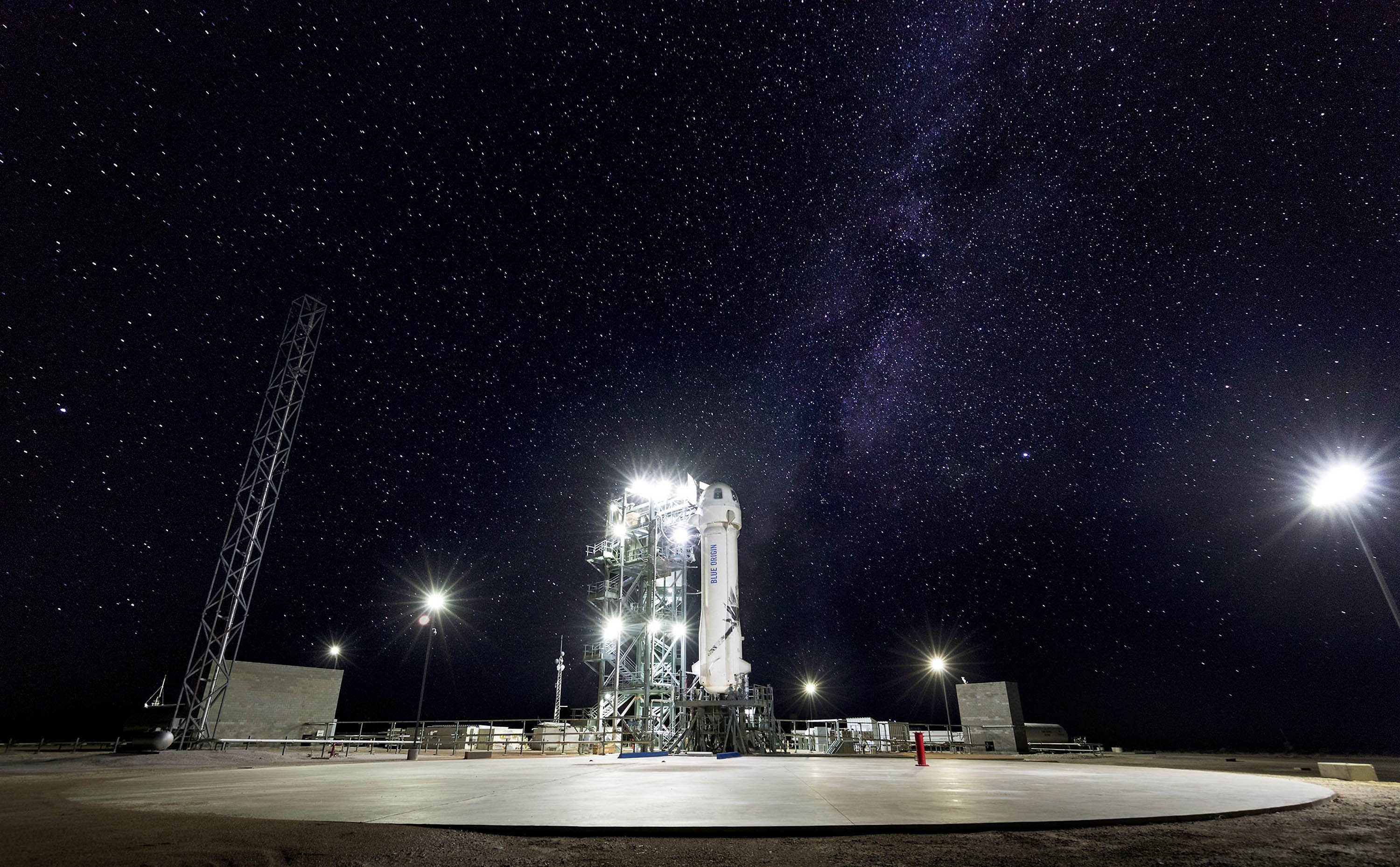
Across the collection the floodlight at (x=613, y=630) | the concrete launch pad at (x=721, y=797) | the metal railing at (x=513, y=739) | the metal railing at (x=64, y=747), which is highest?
the floodlight at (x=613, y=630)

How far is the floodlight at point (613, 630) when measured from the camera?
138 feet

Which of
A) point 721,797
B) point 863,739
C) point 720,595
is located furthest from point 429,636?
point 863,739

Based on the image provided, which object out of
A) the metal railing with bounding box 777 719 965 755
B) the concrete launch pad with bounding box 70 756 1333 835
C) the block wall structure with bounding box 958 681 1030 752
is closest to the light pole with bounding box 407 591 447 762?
the concrete launch pad with bounding box 70 756 1333 835

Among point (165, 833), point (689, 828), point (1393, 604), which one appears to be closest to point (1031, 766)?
point (1393, 604)

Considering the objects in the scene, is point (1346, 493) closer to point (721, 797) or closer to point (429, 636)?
point (721, 797)

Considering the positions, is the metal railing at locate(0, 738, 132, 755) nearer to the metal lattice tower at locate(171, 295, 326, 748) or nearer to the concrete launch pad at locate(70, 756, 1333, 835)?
the metal lattice tower at locate(171, 295, 326, 748)

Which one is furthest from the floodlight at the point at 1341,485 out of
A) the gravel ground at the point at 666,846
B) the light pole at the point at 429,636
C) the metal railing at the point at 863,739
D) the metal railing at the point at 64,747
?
the metal railing at the point at 64,747

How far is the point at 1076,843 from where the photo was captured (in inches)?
227

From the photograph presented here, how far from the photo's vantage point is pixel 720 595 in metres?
32.2

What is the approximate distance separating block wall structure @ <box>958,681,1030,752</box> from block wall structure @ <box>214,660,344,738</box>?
1360 inches

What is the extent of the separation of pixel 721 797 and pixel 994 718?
23.7m

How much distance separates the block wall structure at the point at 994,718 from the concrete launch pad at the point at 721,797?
11969 mm

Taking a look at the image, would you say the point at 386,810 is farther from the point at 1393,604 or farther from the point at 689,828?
the point at 1393,604

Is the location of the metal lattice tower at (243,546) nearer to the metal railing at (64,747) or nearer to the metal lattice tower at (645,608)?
the metal railing at (64,747)
